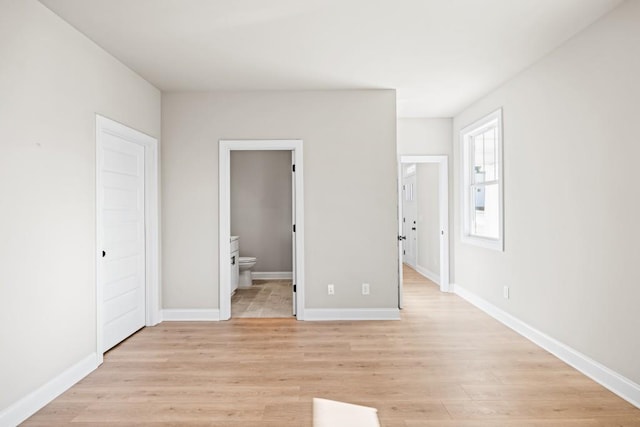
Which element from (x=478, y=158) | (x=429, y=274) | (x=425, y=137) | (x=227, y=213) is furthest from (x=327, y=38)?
(x=429, y=274)

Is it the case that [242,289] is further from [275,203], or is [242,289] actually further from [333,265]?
[333,265]

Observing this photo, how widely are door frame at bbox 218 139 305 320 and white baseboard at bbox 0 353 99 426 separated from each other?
1.55 meters

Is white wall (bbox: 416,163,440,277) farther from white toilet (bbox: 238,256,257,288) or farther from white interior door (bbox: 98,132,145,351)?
white interior door (bbox: 98,132,145,351)

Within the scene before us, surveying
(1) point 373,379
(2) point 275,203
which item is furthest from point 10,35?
(2) point 275,203

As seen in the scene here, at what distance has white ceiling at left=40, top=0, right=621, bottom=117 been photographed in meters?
2.62

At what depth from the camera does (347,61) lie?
3.57 metres

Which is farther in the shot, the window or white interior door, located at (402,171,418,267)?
white interior door, located at (402,171,418,267)

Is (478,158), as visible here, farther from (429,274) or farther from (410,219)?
(410,219)

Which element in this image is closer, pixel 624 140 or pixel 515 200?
pixel 624 140

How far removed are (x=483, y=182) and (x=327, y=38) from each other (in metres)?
2.93

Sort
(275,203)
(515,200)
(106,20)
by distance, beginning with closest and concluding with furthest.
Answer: (106,20) < (515,200) < (275,203)

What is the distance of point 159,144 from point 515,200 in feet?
12.9

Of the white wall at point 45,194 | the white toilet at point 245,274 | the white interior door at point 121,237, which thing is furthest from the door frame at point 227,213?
the white toilet at point 245,274

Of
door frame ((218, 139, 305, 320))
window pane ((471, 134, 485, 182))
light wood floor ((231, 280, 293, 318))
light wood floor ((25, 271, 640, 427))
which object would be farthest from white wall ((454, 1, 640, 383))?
light wood floor ((231, 280, 293, 318))
